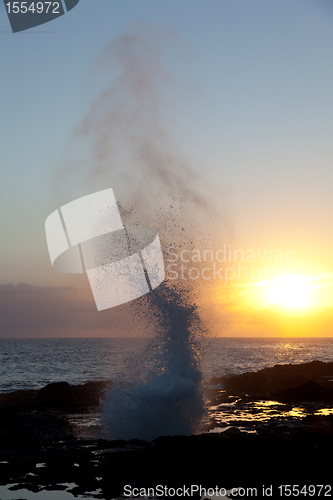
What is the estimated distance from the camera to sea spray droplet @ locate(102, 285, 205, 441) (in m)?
13.6

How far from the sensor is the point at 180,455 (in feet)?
33.3

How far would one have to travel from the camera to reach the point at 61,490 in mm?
8297

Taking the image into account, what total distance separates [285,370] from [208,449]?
2036cm

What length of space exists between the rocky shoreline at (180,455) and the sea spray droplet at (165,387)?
3.64 ft

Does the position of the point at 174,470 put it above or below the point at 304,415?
above

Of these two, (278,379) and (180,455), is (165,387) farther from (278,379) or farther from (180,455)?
(278,379)

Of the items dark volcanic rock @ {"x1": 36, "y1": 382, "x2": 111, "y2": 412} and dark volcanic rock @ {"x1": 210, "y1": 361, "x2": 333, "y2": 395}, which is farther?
dark volcanic rock @ {"x1": 210, "y1": 361, "x2": 333, "y2": 395}

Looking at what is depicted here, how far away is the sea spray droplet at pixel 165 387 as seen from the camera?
44.8 ft

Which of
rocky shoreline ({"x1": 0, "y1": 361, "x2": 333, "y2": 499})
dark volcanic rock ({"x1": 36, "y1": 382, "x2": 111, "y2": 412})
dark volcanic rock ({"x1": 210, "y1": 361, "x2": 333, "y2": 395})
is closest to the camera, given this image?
rocky shoreline ({"x1": 0, "y1": 361, "x2": 333, "y2": 499})

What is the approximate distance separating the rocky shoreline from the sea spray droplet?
1109mm

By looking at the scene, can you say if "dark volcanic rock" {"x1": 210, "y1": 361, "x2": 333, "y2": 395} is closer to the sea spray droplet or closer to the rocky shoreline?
the rocky shoreline

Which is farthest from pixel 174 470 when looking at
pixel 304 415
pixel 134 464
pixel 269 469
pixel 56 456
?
pixel 304 415

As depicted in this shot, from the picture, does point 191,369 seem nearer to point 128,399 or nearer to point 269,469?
point 128,399

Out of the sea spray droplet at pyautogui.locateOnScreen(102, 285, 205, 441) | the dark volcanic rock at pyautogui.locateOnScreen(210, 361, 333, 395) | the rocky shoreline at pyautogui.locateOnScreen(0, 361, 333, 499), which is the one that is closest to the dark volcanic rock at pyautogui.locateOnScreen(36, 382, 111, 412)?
the rocky shoreline at pyautogui.locateOnScreen(0, 361, 333, 499)
